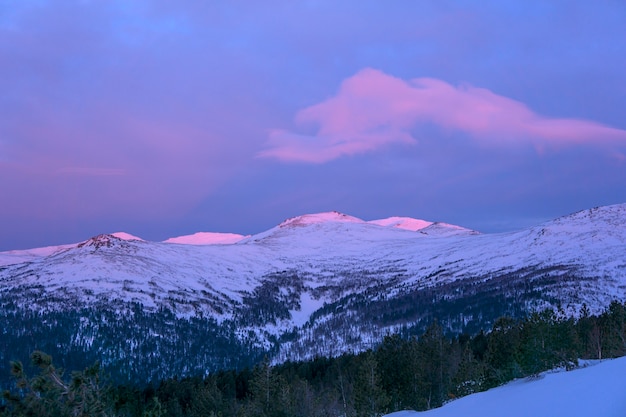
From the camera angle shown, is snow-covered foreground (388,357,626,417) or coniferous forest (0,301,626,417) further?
coniferous forest (0,301,626,417)

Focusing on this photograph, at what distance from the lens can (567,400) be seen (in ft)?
58.3

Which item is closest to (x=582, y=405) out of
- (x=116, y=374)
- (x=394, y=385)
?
(x=394, y=385)

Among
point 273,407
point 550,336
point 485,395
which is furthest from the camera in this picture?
point 273,407

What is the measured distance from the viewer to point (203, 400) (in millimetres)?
70688

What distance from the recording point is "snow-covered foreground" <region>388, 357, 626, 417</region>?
16344 mm

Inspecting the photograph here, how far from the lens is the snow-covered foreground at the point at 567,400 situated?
16344mm

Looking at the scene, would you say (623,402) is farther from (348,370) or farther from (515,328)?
(348,370)

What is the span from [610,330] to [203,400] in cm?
4733

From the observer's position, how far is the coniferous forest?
21172mm

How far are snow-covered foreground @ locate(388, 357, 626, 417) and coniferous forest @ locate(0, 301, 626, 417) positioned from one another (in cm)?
1249

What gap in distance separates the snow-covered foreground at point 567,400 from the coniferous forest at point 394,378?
12.5 metres

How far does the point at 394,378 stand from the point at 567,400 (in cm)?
4546

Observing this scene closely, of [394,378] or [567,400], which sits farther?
[394,378]

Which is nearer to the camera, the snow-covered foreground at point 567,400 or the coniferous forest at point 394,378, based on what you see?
the snow-covered foreground at point 567,400
